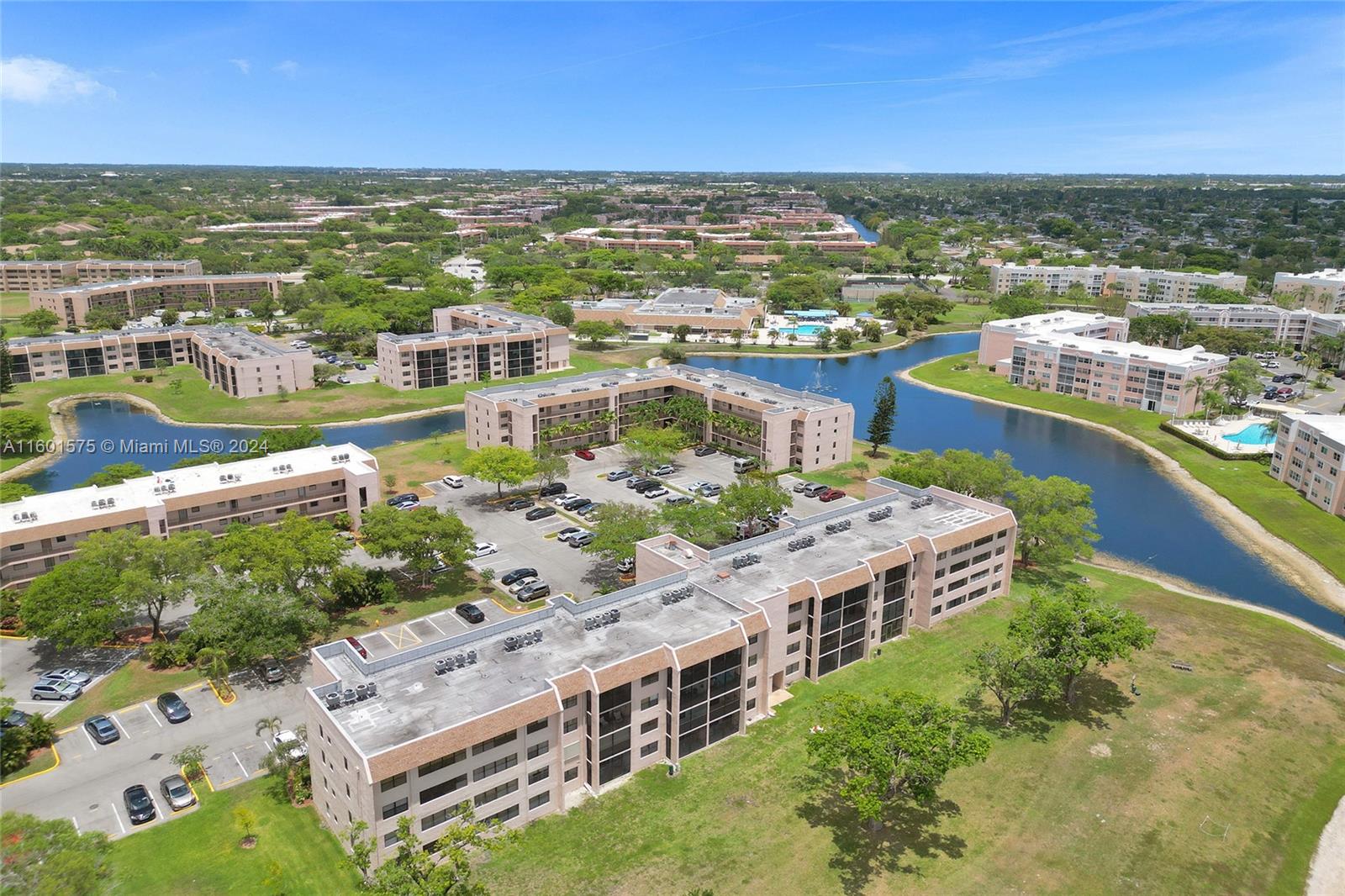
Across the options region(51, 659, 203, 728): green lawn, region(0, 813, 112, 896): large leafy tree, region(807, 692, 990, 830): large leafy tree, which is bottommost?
region(51, 659, 203, 728): green lawn

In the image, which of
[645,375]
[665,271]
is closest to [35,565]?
[645,375]

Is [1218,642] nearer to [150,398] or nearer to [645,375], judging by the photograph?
[645,375]

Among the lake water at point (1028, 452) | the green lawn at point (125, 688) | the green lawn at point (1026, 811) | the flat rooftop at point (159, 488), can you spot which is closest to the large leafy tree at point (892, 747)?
the green lawn at point (1026, 811)

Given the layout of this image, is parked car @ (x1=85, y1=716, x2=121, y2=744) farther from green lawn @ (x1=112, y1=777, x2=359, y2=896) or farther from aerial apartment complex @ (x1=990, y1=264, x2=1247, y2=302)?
aerial apartment complex @ (x1=990, y1=264, x2=1247, y2=302)

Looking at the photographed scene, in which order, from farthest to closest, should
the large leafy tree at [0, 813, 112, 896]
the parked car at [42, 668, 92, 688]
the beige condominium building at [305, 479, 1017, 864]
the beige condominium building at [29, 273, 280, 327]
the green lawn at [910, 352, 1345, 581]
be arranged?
the beige condominium building at [29, 273, 280, 327] → the green lawn at [910, 352, 1345, 581] → the parked car at [42, 668, 92, 688] → the beige condominium building at [305, 479, 1017, 864] → the large leafy tree at [0, 813, 112, 896]

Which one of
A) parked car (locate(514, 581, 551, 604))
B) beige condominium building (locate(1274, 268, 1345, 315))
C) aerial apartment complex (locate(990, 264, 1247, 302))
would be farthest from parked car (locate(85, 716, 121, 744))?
aerial apartment complex (locate(990, 264, 1247, 302))

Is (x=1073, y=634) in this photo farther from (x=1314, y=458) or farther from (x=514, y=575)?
(x=1314, y=458)
